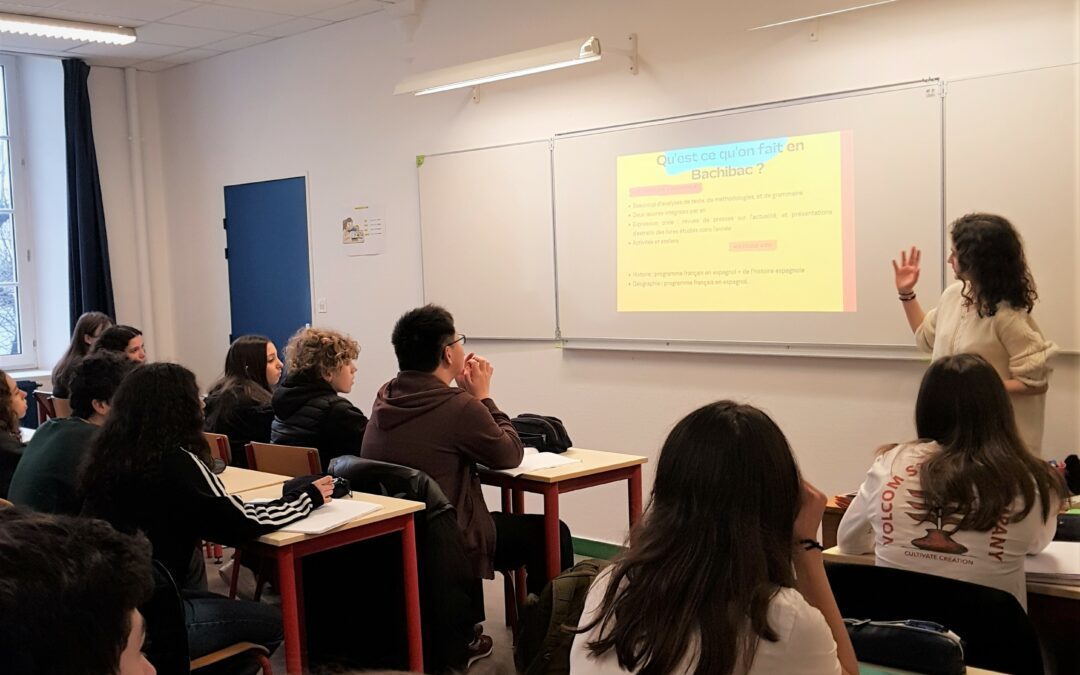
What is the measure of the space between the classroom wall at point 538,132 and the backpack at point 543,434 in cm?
94

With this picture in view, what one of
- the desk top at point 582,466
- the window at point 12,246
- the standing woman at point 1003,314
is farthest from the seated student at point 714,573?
the window at point 12,246

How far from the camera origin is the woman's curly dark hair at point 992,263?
3.32 metres

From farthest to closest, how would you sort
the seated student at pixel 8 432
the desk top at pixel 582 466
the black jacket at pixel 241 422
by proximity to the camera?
the black jacket at pixel 241 422, the seated student at pixel 8 432, the desk top at pixel 582 466

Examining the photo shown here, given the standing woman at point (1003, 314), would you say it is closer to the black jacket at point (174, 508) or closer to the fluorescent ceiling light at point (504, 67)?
the fluorescent ceiling light at point (504, 67)

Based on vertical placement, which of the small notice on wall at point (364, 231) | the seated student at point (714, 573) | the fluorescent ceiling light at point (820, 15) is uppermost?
the fluorescent ceiling light at point (820, 15)

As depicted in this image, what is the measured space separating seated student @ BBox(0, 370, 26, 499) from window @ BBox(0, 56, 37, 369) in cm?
381

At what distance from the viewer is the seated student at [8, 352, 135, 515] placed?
9.39 ft

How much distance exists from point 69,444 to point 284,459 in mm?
941

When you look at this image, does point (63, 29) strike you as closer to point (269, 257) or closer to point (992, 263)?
point (269, 257)

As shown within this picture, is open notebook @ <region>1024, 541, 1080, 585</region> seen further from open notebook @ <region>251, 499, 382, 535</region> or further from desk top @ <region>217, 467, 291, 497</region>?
desk top @ <region>217, 467, 291, 497</region>

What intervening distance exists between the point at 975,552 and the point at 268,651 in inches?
72.5

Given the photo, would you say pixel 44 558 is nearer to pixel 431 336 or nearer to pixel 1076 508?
pixel 431 336

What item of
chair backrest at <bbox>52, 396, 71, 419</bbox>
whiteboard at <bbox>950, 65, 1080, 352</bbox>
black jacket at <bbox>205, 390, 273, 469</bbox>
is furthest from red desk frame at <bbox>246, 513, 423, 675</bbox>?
whiteboard at <bbox>950, 65, 1080, 352</bbox>

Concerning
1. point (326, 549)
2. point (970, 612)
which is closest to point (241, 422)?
point (326, 549)
